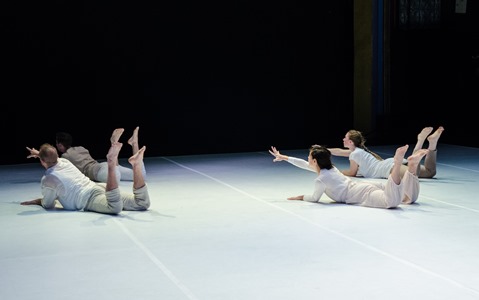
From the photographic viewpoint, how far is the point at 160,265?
15.1ft

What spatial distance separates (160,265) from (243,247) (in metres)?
0.66

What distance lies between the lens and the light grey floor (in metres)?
4.09

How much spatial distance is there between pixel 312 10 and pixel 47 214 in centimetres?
598

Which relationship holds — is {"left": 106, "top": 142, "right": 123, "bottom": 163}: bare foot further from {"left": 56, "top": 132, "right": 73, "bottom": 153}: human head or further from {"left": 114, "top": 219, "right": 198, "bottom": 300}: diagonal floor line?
{"left": 56, "top": 132, "right": 73, "bottom": 153}: human head

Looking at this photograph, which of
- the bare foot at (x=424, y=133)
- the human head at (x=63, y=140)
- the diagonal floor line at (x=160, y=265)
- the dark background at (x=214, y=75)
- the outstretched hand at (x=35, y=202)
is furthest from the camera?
the dark background at (x=214, y=75)

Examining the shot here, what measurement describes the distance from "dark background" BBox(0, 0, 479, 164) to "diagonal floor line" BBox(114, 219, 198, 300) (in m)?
4.40

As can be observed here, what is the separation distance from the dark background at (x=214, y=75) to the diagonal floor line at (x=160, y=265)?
4404 mm

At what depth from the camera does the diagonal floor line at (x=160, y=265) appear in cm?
403

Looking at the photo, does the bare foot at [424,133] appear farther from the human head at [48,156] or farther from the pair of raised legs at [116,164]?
the human head at [48,156]

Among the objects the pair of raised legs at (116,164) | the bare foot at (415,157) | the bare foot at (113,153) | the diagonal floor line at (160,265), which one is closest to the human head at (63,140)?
the pair of raised legs at (116,164)

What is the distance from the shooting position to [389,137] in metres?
11.5

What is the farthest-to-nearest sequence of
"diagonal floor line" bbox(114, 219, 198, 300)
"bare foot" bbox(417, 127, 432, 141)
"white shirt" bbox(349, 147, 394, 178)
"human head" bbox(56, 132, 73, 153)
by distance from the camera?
1. "white shirt" bbox(349, 147, 394, 178)
2. "human head" bbox(56, 132, 73, 153)
3. "bare foot" bbox(417, 127, 432, 141)
4. "diagonal floor line" bbox(114, 219, 198, 300)

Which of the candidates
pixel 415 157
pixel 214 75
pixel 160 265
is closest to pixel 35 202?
pixel 160 265

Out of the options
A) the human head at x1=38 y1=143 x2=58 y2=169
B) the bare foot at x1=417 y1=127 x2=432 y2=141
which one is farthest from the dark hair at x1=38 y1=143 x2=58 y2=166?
the bare foot at x1=417 y1=127 x2=432 y2=141
